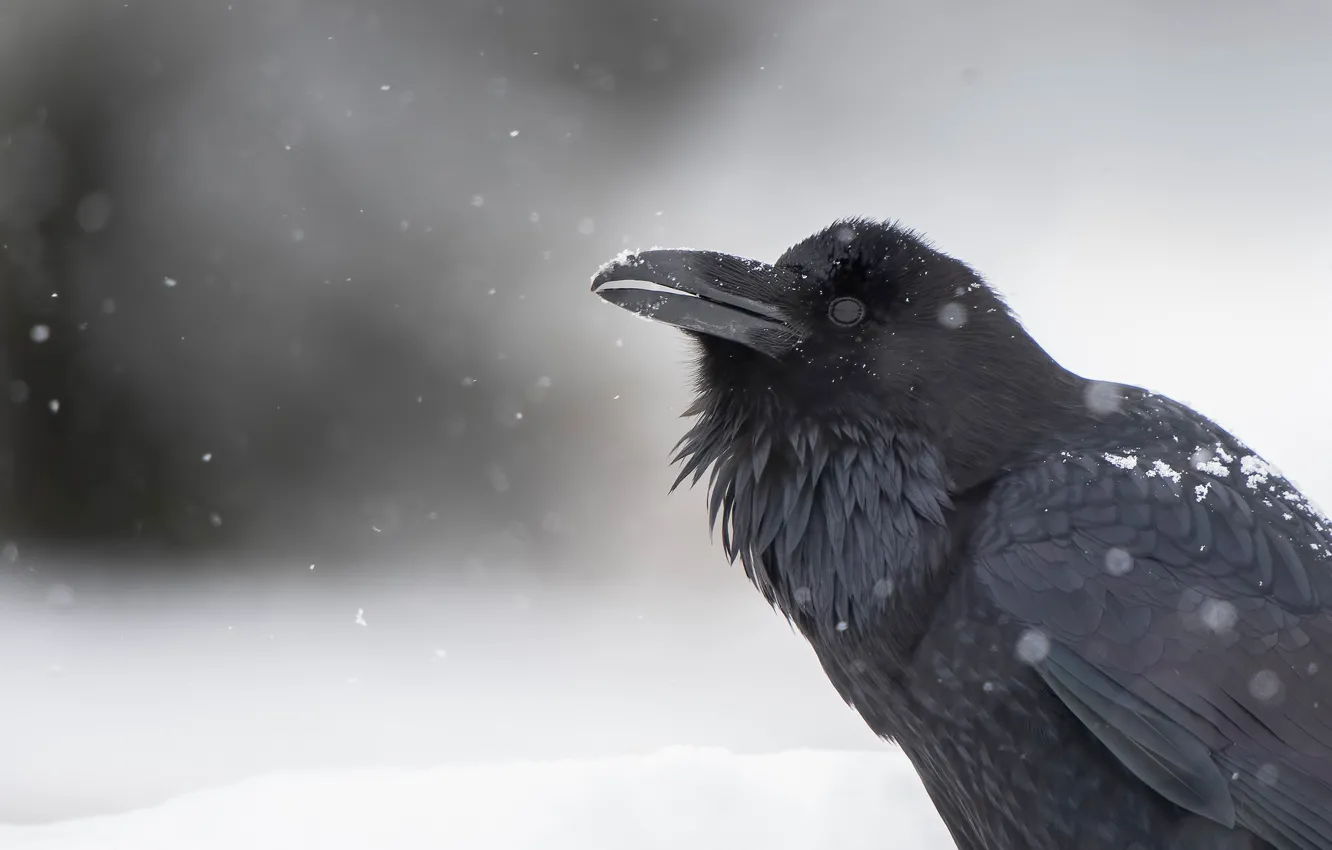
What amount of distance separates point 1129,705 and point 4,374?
862cm

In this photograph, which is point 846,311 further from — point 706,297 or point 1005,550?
point 1005,550

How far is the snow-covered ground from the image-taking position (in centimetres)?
267

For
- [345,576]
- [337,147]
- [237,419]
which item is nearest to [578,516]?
[345,576]

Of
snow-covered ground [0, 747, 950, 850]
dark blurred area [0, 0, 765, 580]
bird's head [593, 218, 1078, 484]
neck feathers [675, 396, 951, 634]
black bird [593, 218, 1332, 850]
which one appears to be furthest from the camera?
dark blurred area [0, 0, 765, 580]

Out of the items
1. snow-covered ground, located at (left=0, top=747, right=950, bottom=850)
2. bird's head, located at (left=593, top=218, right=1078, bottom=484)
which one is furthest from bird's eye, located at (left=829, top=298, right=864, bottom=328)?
snow-covered ground, located at (left=0, top=747, right=950, bottom=850)

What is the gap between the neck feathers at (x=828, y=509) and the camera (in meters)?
1.97

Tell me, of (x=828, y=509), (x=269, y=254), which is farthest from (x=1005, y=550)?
(x=269, y=254)

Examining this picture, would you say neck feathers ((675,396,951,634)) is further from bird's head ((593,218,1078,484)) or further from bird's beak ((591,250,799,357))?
bird's beak ((591,250,799,357))

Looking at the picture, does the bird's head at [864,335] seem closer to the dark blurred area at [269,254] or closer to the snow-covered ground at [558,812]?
the snow-covered ground at [558,812]

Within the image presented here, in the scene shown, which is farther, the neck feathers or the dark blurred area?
the dark blurred area

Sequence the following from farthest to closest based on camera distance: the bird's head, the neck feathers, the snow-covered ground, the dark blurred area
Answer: the dark blurred area < the snow-covered ground < the bird's head < the neck feathers

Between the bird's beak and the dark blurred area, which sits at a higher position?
the dark blurred area

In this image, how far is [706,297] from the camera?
7.04 ft

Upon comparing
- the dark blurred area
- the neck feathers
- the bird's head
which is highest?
the dark blurred area
